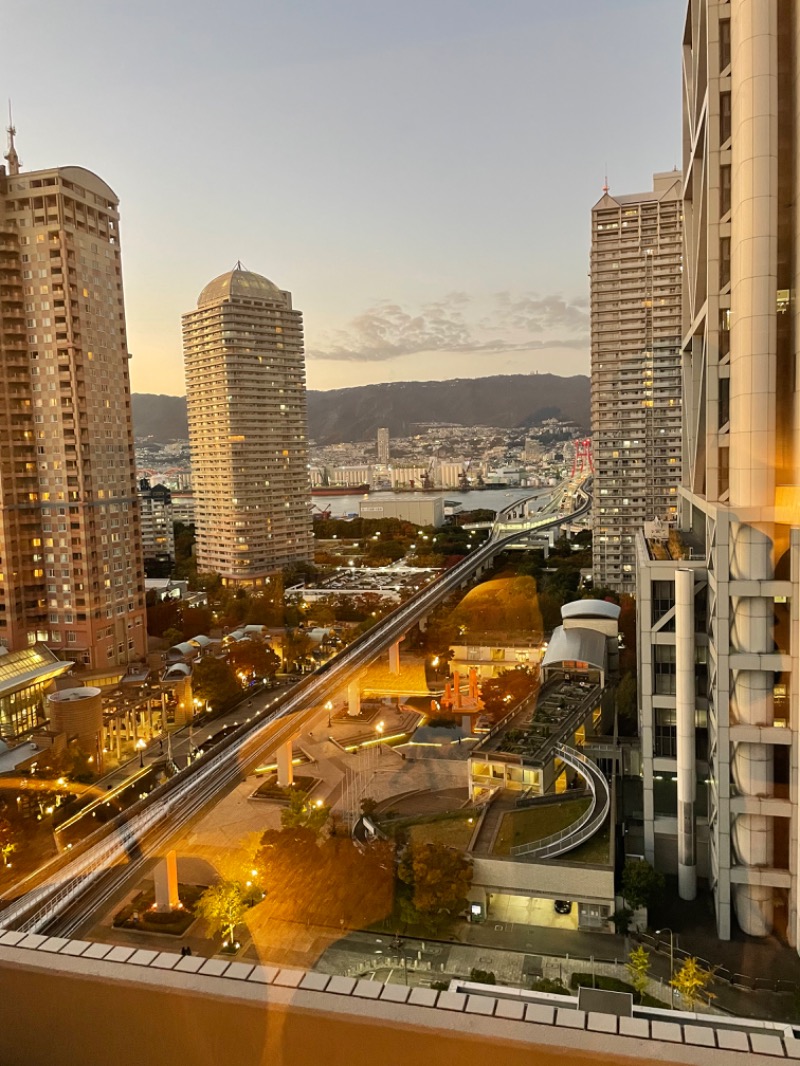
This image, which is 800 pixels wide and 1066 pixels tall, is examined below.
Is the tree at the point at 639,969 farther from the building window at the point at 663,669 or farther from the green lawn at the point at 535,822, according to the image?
the building window at the point at 663,669

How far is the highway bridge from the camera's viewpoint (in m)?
2.54

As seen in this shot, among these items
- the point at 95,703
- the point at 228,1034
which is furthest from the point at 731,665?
the point at 95,703

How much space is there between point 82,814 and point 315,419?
9735 millimetres

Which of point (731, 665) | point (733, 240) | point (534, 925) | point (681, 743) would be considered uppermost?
point (733, 240)

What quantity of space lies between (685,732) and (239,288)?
39.2ft

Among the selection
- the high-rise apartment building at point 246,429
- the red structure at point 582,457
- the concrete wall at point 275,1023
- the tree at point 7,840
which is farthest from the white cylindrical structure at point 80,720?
the red structure at point 582,457

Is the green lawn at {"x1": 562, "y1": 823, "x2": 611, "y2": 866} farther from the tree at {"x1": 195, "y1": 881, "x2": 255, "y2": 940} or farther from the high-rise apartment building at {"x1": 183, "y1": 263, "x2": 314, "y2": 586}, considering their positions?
the high-rise apartment building at {"x1": 183, "y1": 263, "x2": 314, "y2": 586}

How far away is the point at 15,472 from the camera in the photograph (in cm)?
813

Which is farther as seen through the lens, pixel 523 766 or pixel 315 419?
pixel 315 419

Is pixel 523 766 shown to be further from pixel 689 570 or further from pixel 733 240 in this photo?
pixel 733 240

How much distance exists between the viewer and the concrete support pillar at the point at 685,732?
3902mm

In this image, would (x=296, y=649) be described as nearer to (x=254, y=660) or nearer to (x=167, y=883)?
(x=254, y=660)

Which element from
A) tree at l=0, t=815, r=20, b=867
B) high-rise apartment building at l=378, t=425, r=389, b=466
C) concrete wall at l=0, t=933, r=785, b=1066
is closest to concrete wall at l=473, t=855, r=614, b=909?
tree at l=0, t=815, r=20, b=867

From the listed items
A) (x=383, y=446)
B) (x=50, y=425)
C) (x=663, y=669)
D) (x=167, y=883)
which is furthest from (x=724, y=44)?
(x=383, y=446)
